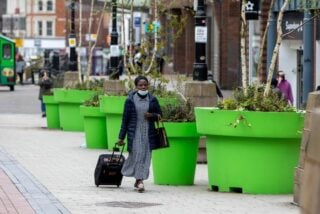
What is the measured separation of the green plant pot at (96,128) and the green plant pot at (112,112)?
36.9 inches

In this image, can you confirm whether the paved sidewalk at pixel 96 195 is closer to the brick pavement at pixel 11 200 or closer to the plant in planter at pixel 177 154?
the brick pavement at pixel 11 200

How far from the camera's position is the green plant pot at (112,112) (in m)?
21.0

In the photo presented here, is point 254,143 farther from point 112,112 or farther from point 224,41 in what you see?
point 224,41

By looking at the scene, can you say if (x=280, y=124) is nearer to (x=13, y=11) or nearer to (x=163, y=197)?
(x=163, y=197)

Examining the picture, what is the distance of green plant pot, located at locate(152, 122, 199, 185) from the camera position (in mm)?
15812

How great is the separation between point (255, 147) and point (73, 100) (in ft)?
45.2

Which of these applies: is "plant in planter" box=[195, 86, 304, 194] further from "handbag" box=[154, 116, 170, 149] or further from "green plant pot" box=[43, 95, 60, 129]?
"green plant pot" box=[43, 95, 60, 129]

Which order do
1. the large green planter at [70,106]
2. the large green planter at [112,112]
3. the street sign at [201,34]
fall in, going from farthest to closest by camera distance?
the large green planter at [70,106] → the large green planter at [112,112] → the street sign at [201,34]

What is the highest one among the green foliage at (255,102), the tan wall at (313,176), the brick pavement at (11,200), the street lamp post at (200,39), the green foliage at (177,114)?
the street lamp post at (200,39)

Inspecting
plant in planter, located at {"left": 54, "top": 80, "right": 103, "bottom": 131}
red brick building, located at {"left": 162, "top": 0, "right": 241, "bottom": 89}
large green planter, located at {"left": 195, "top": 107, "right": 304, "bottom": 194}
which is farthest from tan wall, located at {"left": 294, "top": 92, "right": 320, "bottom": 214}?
red brick building, located at {"left": 162, "top": 0, "right": 241, "bottom": 89}

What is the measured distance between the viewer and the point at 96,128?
2277cm

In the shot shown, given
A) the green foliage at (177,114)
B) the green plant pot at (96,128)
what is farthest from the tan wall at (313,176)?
the green plant pot at (96,128)

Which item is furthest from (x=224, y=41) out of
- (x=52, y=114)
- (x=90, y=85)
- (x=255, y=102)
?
(x=255, y=102)

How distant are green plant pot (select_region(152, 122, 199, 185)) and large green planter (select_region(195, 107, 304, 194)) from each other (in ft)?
3.05
